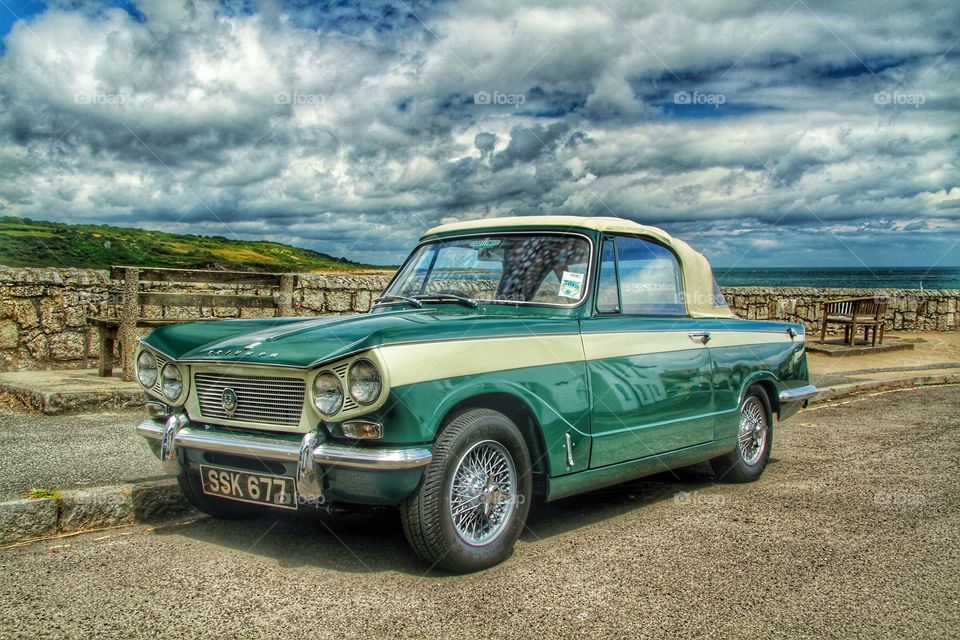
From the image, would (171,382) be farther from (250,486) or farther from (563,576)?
(563,576)

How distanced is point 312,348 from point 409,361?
19.2 inches

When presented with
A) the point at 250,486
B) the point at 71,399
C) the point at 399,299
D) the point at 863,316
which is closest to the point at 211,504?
the point at 250,486

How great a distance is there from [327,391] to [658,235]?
2.89 m

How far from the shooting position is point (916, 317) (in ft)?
70.9

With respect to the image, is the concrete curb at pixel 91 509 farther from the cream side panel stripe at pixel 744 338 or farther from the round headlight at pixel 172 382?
the cream side panel stripe at pixel 744 338

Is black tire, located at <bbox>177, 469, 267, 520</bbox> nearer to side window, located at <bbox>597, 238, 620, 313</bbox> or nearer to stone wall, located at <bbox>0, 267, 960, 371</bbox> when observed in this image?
side window, located at <bbox>597, 238, 620, 313</bbox>

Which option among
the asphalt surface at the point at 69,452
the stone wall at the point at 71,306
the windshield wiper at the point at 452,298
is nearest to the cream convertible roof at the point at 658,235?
the windshield wiper at the point at 452,298

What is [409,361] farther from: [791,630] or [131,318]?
[131,318]

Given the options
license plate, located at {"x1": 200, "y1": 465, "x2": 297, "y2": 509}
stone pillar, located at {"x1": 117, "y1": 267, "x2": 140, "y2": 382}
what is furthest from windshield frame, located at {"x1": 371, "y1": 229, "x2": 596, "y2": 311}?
stone pillar, located at {"x1": 117, "y1": 267, "x2": 140, "y2": 382}

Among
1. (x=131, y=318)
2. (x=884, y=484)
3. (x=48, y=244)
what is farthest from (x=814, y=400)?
(x=48, y=244)

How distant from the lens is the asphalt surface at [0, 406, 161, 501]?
525cm

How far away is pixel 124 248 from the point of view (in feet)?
68.1

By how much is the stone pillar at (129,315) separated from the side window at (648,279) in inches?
225

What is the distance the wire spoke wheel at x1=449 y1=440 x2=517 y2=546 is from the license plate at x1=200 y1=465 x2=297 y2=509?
0.76 m
